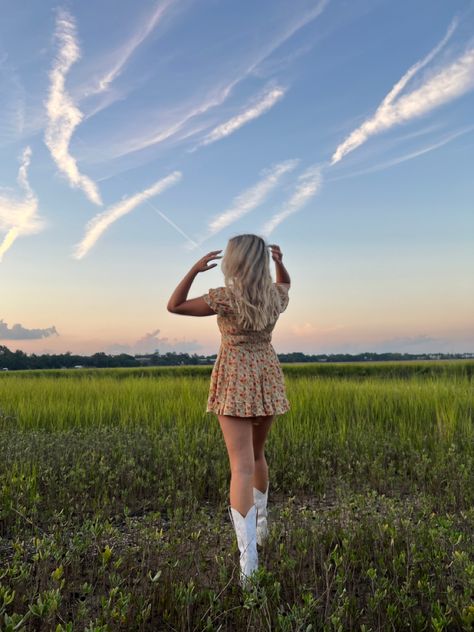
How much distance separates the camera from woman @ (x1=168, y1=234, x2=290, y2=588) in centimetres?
383

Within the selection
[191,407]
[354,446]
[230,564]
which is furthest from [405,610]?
[191,407]

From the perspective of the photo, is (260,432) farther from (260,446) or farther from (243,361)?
(243,361)

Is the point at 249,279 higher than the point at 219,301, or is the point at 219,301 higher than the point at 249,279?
the point at 249,279

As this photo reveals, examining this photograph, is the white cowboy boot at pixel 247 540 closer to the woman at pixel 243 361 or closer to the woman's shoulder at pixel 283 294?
the woman at pixel 243 361

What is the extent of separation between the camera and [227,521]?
18.0 ft

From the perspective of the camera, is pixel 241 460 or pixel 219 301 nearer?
pixel 241 460

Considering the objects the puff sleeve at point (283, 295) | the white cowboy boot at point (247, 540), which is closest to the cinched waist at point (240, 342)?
the puff sleeve at point (283, 295)

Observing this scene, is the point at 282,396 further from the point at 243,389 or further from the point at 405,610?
the point at 405,610

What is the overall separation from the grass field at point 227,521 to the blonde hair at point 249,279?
5.52 feet

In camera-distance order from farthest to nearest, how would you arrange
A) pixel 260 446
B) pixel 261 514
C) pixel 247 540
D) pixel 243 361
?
1. pixel 261 514
2. pixel 260 446
3. pixel 243 361
4. pixel 247 540

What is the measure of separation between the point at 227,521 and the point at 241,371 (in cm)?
224

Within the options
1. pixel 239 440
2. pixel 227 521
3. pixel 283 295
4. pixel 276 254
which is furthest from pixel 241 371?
pixel 227 521

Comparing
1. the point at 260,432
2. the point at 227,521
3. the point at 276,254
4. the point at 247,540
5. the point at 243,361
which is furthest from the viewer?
the point at 227,521

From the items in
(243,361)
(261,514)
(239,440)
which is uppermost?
(243,361)
